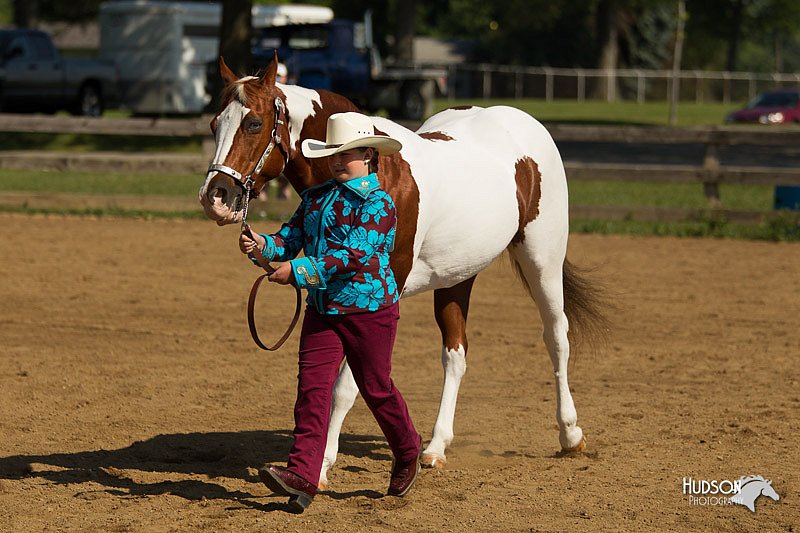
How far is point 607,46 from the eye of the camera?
57188mm

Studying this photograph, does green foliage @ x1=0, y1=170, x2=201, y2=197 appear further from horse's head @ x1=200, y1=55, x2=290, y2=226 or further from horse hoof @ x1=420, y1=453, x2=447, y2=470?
horse's head @ x1=200, y1=55, x2=290, y2=226

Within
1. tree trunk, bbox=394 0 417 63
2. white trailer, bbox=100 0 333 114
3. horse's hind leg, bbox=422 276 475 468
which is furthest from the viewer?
tree trunk, bbox=394 0 417 63

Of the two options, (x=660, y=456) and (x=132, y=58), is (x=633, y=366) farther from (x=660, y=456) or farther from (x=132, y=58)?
(x=132, y=58)

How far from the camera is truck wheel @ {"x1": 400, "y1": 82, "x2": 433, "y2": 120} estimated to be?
1171 inches

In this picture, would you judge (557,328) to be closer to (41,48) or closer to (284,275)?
(284,275)

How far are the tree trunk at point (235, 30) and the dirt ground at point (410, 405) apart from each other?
Answer: 38.5ft

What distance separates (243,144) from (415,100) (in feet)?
84.9

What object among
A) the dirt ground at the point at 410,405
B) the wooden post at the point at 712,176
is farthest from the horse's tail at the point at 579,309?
the wooden post at the point at 712,176

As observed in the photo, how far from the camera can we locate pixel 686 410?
6.55 metres

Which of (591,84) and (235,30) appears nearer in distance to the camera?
(235,30)

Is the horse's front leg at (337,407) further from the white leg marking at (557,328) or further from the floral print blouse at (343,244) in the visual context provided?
the white leg marking at (557,328)

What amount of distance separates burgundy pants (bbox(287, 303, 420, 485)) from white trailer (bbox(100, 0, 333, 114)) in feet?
90.7

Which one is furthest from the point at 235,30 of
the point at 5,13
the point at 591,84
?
the point at 5,13


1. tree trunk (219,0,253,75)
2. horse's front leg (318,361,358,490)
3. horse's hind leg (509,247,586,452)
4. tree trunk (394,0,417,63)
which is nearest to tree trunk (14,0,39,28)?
tree trunk (394,0,417,63)
